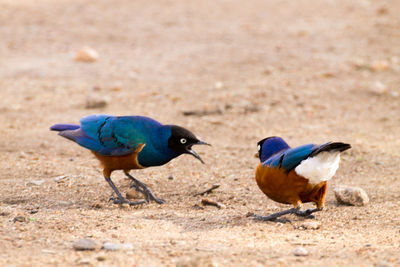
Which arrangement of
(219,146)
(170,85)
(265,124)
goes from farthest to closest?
1. (170,85)
2. (265,124)
3. (219,146)

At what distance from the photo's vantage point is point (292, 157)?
4.88m

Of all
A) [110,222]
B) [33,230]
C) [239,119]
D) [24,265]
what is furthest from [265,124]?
[24,265]

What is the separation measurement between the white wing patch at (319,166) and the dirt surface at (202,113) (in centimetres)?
42

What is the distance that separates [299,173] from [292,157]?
135 mm

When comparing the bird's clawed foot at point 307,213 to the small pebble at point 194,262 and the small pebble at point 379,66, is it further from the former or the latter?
the small pebble at point 379,66

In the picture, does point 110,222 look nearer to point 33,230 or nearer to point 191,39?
point 33,230

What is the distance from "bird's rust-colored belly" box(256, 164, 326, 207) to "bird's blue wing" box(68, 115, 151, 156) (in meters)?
1.14

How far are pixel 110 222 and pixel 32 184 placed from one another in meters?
1.40

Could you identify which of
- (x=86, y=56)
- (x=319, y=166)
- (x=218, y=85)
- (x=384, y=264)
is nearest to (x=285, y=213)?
(x=319, y=166)

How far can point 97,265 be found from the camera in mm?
3801

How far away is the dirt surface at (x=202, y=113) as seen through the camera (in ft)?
14.5

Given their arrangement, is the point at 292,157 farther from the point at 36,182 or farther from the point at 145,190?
the point at 36,182

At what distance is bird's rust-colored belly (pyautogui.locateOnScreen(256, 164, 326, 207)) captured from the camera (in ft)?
16.2

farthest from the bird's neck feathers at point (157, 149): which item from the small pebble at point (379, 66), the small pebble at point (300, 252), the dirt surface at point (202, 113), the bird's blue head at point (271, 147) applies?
the small pebble at point (379, 66)
